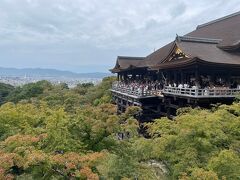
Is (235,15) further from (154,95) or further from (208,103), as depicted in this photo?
(208,103)

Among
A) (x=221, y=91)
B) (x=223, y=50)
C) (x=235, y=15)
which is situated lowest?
(x=221, y=91)

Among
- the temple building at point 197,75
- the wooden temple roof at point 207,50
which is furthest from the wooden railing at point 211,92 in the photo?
the wooden temple roof at point 207,50

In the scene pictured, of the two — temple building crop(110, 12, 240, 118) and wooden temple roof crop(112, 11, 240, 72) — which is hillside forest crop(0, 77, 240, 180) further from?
wooden temple roof crop(112, 11, 240, 72)

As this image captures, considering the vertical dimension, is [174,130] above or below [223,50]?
below

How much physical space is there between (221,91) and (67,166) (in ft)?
41.5

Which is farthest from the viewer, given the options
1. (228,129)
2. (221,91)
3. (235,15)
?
(235,15)

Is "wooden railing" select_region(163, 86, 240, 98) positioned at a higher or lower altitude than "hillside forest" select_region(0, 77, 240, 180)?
higher

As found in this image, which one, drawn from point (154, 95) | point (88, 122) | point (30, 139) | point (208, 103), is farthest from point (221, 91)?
point (30, 139)

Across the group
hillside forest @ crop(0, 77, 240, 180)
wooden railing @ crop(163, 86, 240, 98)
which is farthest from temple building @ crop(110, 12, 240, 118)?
hillside forest @ crop(0, 77, 240, 180)

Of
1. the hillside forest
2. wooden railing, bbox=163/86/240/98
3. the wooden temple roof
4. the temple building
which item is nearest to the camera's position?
the hillside forest

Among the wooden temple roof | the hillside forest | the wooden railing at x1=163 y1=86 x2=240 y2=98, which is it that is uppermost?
the wooden temple roof

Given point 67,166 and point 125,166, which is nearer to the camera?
point 67,166

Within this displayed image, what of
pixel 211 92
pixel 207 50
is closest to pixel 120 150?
pixel 211 92

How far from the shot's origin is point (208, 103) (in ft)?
59.8
